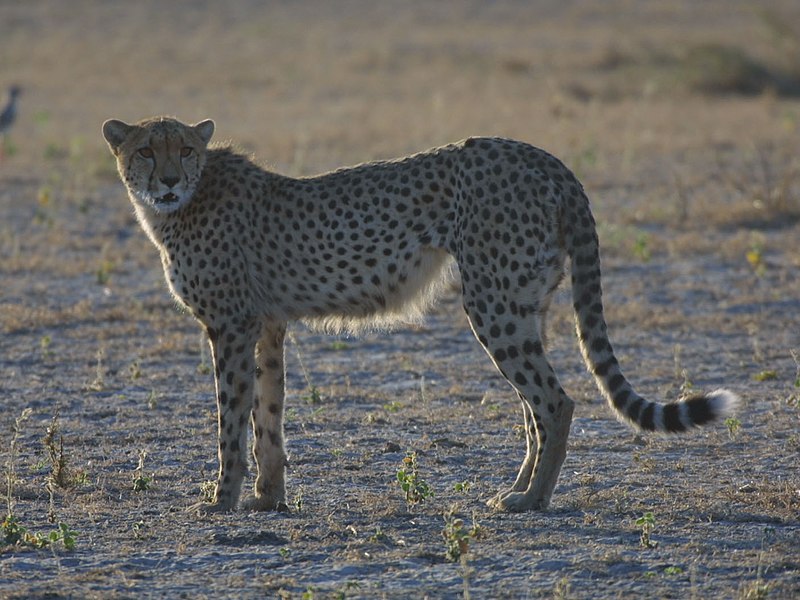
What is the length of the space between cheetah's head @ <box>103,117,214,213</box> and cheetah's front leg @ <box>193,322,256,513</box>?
648 millimetres

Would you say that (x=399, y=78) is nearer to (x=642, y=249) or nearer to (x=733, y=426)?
(x=642, y=249)

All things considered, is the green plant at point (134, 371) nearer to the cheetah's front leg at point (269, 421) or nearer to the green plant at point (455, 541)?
the cheetah's front leg at point (269, 421)

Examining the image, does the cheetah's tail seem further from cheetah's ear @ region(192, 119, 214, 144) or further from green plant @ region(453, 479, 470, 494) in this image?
cheetah's ear @ region(192, 119, 214, 144)

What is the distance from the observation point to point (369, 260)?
19.4 ft

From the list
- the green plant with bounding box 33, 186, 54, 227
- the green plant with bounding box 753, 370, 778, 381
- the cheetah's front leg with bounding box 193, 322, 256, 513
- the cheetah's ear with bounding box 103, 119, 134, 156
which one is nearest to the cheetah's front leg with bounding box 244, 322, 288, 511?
the cheetah's front leg with bounding box 193, 322, 256, 513

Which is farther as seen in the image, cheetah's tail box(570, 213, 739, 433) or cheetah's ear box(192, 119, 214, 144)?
cheetah's ear box(192, 119, 214, 144)

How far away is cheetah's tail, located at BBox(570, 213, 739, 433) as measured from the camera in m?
5.18

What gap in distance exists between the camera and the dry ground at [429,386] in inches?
191

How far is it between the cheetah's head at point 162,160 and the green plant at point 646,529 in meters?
2.43

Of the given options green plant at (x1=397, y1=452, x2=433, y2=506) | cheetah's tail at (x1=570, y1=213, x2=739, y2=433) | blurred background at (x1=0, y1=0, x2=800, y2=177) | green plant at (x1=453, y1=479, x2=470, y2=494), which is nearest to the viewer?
cheetah's tail at (x1=570, y1=213, x2=739, y2=433)

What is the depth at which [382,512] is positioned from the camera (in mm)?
5508

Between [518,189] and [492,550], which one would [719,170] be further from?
[492,550]

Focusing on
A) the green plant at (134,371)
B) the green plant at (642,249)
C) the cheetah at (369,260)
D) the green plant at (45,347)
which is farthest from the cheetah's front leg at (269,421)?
the green plant at (642,249)

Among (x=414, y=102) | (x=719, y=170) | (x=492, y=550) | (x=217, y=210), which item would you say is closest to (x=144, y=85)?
(x=414, y=102)
